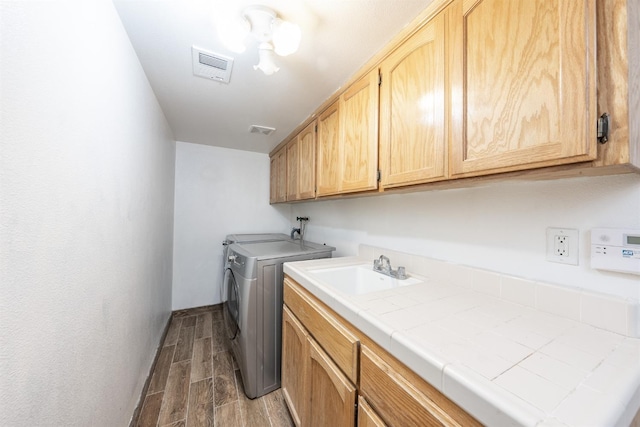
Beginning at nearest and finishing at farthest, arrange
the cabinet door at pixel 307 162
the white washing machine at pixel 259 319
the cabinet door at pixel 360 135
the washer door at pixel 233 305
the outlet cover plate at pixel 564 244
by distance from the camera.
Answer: the outlet cover plate at pixel 564 244 < the cabinet door at pixel 360 135 < the white washing machine at pixel 259 319 < the washer door at pixel 233 305 < the cabinet door at pixel 307 162

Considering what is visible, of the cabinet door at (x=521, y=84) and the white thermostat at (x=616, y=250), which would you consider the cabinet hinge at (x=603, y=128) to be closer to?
the cabinet door at (x=521, y=84)

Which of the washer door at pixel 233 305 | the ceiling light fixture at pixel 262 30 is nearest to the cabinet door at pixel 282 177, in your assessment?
the washer door at pixel 233 305

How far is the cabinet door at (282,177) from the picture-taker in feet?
8.60

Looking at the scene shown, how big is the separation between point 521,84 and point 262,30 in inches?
41.8

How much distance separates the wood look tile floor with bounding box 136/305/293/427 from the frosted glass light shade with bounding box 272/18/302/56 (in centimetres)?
208

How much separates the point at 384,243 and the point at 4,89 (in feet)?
5.47

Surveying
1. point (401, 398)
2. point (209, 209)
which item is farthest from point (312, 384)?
point (209, 209)

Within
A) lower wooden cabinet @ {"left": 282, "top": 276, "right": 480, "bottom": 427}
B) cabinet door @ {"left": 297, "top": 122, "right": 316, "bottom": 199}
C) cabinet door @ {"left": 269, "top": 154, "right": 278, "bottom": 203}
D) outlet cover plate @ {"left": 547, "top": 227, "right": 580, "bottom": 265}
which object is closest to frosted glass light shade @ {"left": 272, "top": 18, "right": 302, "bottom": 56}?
cabinet door @ {"left": 297, "top": 122, "right": 316, "bottom": 199}

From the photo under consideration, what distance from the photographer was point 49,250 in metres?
0.64

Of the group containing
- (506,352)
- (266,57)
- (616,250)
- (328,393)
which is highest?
(266,57)

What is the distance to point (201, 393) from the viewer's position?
64.3 inches

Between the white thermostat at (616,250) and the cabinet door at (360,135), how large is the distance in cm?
81

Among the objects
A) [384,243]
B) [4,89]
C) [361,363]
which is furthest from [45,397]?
[384,243]

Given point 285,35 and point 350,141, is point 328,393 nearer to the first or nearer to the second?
point 350,141
